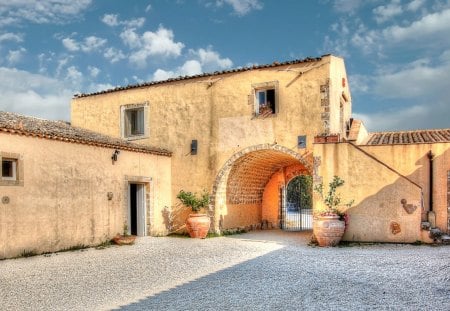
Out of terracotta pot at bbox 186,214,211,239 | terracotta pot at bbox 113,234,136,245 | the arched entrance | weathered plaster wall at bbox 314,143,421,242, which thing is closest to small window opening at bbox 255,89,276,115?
the arched entrance

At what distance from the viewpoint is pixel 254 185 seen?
18.2 meters

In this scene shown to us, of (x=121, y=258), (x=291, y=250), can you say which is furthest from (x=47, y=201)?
(x=291, y=250)

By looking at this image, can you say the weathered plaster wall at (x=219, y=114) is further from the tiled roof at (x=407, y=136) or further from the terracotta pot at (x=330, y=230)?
the terracotta pot at (x=330, y=230)

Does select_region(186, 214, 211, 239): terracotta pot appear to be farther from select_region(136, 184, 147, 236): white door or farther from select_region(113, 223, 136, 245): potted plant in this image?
select_region(113, 223, 136, 245): potted plant

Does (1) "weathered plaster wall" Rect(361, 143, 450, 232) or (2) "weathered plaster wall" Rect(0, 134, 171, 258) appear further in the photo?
(1) "weathered plaster wall" Rect(361, 143, 450, 232)

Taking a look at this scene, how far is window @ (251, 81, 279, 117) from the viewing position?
48.1 ft

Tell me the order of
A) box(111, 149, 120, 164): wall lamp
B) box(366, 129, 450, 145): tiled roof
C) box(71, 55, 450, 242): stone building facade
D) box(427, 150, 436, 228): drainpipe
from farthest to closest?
box(366, 129, 450, 145): tiled roof → box(111, 149, 120, 164): wall lamp → box(71, 55, 450, 242): stone building facade → box(427, 150, 436, 228): drainpipe

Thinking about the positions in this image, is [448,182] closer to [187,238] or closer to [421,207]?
[421,207]

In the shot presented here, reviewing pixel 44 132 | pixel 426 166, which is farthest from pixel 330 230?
pixel 44 132

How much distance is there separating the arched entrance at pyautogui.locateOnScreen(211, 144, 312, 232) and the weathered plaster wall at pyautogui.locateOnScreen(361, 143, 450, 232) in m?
2.66

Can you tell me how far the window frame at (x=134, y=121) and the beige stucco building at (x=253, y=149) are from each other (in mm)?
43

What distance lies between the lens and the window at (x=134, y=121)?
17.0m

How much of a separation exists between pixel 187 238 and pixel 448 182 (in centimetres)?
866

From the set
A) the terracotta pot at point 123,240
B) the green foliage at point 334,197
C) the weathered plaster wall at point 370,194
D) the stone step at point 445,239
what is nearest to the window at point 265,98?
the weathered plaster wall at point 370,194
